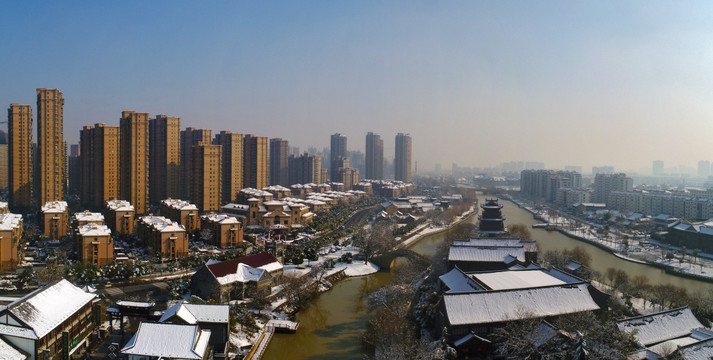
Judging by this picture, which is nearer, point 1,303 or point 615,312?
point 1,303

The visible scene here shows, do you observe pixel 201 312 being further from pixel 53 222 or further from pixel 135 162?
pixel 135 162

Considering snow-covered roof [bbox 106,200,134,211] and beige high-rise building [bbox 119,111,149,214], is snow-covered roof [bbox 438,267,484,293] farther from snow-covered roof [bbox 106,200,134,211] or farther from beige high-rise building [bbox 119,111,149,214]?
beige high-rise building [bbox 119,111,149,214]

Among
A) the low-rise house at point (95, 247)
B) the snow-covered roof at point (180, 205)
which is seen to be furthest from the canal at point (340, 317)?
the snow-covered roof at point (180, 205)

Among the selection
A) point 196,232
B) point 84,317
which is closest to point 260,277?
point 84,317

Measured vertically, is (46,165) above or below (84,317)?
above

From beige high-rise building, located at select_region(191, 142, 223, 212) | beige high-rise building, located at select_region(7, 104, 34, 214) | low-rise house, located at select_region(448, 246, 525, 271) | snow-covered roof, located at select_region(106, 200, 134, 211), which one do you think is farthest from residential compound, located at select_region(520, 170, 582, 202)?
beige high-rise building, located at select_region(7, 104, 34, 214)

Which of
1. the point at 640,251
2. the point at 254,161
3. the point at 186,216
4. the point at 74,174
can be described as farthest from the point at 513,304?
the point at 74,174

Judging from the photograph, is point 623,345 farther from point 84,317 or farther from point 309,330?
point 84,317
